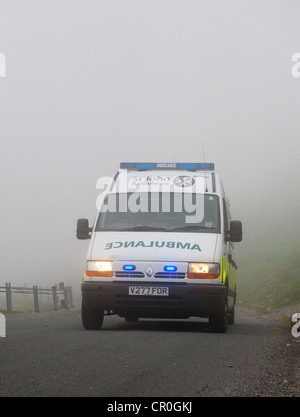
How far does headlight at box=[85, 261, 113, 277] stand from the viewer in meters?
12.0

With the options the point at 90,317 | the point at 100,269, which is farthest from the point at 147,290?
the point at 90,317

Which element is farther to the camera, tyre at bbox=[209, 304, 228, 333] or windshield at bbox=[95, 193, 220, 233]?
windshield at bbox=[95, 193, 220, 233]

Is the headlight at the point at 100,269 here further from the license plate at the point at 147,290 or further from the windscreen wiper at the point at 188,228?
the windscreen wiper at the point at 188,228

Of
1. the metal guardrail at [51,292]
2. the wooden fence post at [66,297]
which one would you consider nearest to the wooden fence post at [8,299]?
the metal guardrail at [51,292]

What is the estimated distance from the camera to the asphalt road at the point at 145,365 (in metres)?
6.31

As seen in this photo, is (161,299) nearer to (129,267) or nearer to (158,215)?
(129,267)

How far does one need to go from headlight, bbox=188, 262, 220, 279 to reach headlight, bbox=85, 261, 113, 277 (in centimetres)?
130

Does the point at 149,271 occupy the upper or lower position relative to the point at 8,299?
upper

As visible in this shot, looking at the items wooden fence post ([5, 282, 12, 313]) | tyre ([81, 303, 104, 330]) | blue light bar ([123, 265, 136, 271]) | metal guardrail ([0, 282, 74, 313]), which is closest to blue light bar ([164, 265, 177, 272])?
blue light bar ([123, 265, 136, 271])

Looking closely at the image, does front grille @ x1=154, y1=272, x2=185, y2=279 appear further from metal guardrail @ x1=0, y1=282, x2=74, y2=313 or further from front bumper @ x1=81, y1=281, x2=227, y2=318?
metal guardrail @ x1=0, y1=282, x2=74, y2=313

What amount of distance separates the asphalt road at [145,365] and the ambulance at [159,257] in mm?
591

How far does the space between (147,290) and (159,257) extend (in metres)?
0.56

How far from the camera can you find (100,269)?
12.0 m
